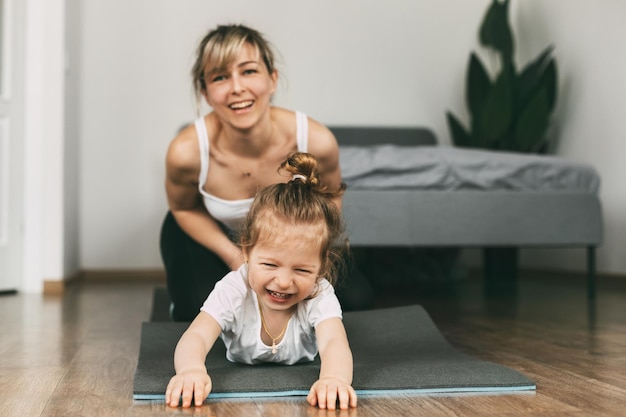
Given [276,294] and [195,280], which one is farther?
[195,280]

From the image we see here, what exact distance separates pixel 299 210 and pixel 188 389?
35 cm

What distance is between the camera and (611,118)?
3.90m

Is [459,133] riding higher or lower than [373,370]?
higher

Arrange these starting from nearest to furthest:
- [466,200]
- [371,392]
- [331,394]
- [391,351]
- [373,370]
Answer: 1. [331,394]
2. [371,392]
3. [373,370]
4. [391,351]
5. [466,200]

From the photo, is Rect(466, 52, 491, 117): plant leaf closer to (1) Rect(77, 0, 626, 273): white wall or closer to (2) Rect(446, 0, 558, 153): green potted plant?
(2) Rect(446, 0, 558, 153): green potted plant

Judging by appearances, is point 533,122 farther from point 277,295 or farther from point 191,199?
point 277,295

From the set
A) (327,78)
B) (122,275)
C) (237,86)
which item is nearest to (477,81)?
(327,78)

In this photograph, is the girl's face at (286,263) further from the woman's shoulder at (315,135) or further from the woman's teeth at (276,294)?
the woman's shoulder at (315,135)

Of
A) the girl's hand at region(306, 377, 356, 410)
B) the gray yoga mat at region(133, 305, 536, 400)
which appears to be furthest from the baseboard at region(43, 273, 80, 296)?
the girl's hand at region(306, 377, 356, 410)

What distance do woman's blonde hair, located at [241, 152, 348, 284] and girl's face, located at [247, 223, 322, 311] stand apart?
1cm

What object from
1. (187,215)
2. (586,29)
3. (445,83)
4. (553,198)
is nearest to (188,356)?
(187,215)

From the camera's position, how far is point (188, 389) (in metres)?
1.24

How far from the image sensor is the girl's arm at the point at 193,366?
1.24m

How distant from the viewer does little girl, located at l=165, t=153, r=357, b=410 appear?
1.32 m
